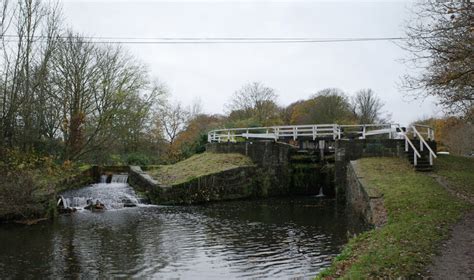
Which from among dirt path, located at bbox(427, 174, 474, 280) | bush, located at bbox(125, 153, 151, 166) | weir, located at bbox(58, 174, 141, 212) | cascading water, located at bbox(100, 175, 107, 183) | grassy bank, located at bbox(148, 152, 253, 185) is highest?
bush, located at bbox(125, 153, 151, 166)

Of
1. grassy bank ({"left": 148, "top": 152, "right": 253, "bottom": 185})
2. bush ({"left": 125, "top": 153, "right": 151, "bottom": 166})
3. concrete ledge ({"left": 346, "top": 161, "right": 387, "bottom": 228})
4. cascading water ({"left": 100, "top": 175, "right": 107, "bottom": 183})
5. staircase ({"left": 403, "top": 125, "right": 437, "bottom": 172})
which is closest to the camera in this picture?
concrete ledge ({"left": 346, "top": 161, "right": 387, "bottom": 228})

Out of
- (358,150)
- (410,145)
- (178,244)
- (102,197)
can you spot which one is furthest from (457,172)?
(102,197)

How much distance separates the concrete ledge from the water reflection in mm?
750

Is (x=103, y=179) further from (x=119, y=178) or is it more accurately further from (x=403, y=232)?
(x=403, y=232)

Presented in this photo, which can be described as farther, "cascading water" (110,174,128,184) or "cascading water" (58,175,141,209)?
"cascading water" (110,174,128,184)

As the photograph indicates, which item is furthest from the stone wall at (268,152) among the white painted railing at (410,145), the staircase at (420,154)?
the staircase at (420,154)

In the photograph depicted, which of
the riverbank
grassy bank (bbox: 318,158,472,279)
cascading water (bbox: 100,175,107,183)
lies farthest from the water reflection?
cascading water (bbox: 100,175,107,183)

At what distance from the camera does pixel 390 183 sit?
1374 centimetres

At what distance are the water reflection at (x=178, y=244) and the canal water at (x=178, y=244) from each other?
0.02m

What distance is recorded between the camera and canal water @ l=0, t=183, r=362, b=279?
8.38 meters

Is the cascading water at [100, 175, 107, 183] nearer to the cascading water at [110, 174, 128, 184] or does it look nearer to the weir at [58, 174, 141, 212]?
the cascading water at [110, 174, 128, 184]

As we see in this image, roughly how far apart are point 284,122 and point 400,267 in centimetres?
4122

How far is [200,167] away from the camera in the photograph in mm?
21281

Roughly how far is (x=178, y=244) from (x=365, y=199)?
5.95 metres
